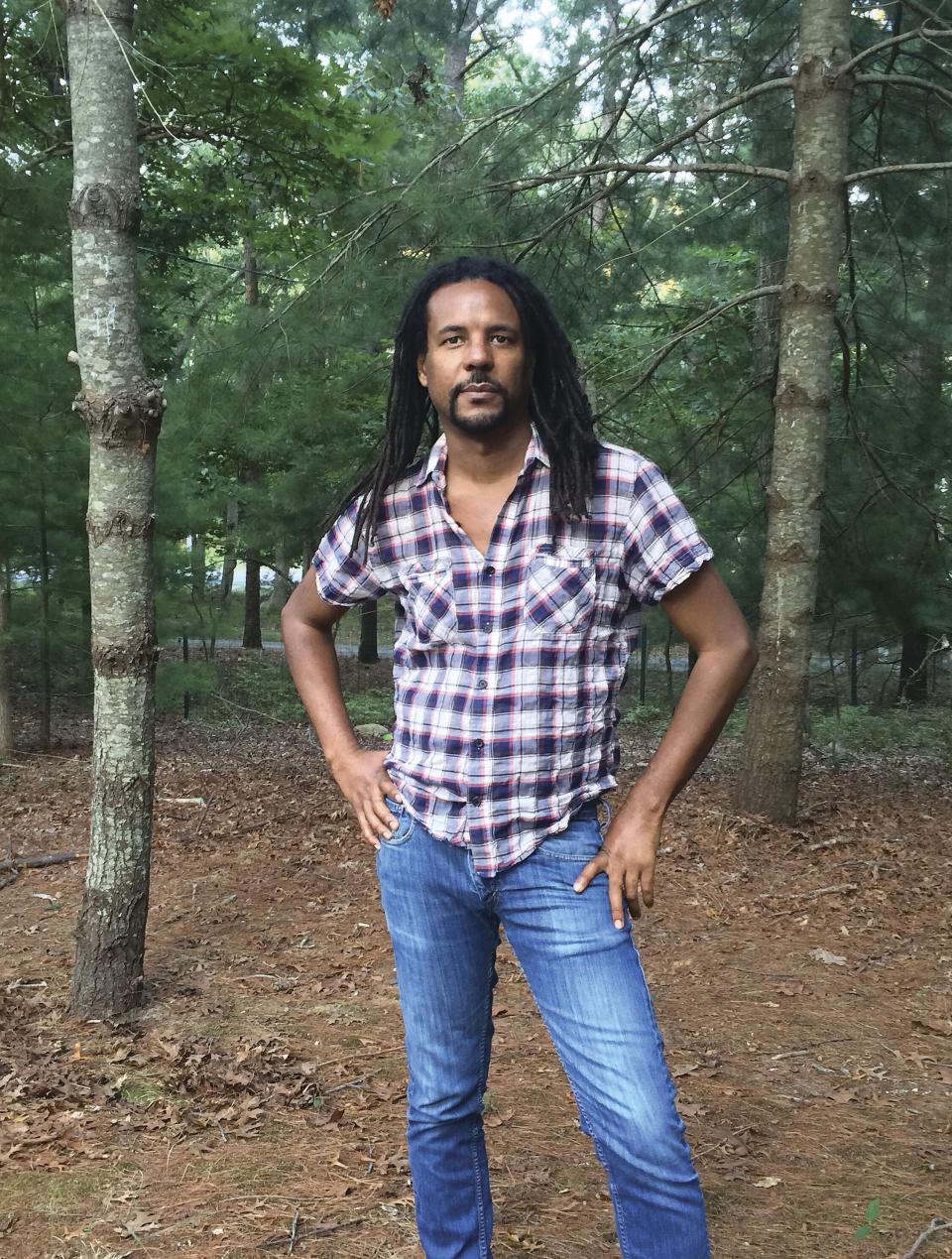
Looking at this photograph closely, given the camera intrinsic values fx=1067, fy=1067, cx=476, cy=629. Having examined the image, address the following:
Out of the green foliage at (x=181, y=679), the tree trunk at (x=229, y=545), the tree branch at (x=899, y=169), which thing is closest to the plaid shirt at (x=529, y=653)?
the tree branch at (x=899, y=169)

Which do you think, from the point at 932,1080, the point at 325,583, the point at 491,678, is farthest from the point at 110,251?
the point at 932,1080

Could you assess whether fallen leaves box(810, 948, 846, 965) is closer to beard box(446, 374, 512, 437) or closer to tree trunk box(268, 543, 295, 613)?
beard box(446, 374, 512, 437)

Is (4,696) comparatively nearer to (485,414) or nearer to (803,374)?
(803,374)

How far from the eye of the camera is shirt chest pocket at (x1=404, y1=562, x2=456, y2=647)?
6.88 feet

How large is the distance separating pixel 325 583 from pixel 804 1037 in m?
2.90

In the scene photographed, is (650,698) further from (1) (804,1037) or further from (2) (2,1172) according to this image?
(2) (2,1172)

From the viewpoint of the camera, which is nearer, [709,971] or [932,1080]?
Result: [932,1080]

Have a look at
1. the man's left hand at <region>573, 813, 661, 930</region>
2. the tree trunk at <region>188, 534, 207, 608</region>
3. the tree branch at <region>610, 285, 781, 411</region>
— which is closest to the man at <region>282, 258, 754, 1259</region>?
the man's left hand at <region>573, 813, 661, 930</region>

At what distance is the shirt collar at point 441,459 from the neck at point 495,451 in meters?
0.02

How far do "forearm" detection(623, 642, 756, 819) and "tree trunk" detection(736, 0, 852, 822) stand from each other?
16.2 ft

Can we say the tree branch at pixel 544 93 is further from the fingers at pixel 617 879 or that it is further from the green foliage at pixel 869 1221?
the green foliage at pixel 869 1221

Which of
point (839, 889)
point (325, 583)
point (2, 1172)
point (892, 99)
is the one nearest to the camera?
point (325, 583)

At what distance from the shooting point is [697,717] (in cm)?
201

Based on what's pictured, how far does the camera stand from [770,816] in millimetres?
6949
